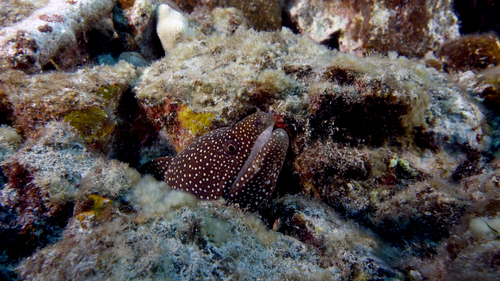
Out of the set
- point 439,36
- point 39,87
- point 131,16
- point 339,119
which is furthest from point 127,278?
point 439,36

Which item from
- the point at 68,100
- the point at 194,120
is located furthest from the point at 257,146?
the point at 68,100

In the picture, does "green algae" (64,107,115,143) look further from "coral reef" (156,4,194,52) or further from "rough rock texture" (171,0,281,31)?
"rough rock texture" (171,0,281,31)

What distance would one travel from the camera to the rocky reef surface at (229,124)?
63.2 inches

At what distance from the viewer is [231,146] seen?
2967 millimetres

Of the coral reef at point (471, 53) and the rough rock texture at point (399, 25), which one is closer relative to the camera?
the coral reef at point (471, 53)

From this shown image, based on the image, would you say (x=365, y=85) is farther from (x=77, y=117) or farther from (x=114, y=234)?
(x=77, y=117)

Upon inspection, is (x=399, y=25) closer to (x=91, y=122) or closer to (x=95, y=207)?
(x=91, y=122)

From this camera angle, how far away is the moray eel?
2855 mm

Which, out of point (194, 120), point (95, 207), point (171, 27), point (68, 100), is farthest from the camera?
point (171, 27)

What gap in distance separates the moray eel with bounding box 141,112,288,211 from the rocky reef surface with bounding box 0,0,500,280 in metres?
0.33

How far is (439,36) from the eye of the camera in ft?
19.1

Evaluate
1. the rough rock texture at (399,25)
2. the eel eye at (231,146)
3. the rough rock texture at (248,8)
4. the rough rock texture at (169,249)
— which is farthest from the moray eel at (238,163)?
the rough rock texture at (399,25)

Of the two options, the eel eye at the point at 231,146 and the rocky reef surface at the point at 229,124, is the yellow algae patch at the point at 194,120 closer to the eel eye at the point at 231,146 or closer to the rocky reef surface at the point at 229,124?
the rocky reef surface at the point at 229,124

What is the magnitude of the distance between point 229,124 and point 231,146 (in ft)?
1.92
